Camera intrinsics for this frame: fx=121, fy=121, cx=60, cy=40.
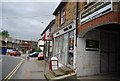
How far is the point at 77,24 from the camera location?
8781 millimetres

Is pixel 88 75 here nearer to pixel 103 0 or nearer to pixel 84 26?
pixel 84 26

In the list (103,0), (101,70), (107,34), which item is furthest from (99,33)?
(103,0)

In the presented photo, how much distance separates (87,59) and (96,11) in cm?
353

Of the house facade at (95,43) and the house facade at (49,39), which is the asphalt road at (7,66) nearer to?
the house facade at (49,39)

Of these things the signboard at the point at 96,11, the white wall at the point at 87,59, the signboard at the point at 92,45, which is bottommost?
the white wall at the point at 87,59

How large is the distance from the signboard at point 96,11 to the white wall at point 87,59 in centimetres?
145

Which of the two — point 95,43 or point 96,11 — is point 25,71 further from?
point 96,11

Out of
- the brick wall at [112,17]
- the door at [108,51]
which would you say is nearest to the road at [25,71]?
the door at [108,51]

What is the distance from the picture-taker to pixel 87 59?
8.50 m

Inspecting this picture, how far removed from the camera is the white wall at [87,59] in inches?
328

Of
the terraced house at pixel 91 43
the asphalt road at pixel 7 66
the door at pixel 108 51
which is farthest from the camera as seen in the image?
the asphalt road at pixel 7 66

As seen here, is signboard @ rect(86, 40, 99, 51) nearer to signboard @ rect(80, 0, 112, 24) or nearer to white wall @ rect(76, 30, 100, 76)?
white wall @ rect(76, 30, 100, 76)

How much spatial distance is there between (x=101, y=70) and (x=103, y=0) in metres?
5.21

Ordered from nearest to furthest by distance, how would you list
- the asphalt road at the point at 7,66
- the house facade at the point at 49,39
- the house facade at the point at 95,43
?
the house facade at the point at 95,43 → the asphalt road at the point at 7,66 → the house facade at the point at 49,39
